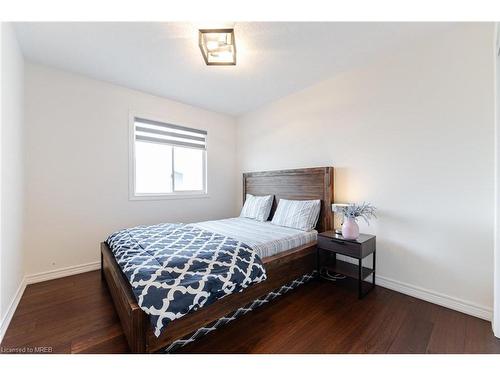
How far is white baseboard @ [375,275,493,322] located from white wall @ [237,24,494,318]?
0.01 metres

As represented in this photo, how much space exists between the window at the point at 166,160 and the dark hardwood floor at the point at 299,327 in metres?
1.64

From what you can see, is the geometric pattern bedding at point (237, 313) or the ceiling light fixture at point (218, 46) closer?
the geometric pattern bedding at point (237, 313)

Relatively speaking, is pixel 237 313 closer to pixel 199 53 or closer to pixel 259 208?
pixel 259 208

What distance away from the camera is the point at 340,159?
8.86ft

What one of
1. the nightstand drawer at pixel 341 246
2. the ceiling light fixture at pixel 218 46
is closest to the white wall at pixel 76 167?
the ceiling light fixture at pixel 218 46

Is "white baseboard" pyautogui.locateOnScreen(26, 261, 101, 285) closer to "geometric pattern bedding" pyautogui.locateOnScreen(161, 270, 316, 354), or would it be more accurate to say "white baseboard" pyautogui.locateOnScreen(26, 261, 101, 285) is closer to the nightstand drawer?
"geometric pattern bedding" pyautogui.locateOnScreen(161, 270, 316, 354)

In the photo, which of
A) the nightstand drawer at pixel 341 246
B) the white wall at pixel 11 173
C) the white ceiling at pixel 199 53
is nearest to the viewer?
the white wall at pixel 11 173

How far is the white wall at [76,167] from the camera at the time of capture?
2451 millimetres

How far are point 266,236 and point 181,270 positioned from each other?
3.57ft

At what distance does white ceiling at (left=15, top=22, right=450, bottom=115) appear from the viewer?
1869mm

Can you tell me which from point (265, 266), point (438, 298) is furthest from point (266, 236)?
point (438, 298)

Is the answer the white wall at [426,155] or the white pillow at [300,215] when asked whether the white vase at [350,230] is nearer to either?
the white wall at [426,155]

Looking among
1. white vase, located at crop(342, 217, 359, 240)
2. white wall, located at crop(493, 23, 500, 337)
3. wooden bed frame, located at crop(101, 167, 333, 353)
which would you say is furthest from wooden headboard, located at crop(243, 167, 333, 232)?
white wall, located at crop(493, 23, 500, 337)

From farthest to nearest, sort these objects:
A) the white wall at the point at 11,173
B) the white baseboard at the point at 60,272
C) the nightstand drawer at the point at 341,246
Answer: the white baseboard at the point at 60,272 → the nightstand drawer at the point at 341,246 → the white wall at the point at 11,173
